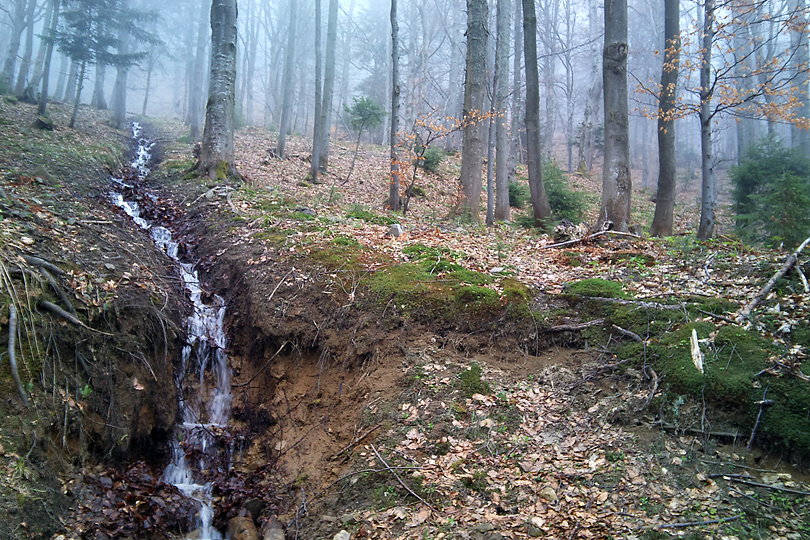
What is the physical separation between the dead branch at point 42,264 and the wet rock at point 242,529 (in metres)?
3.52

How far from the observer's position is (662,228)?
11.6 m

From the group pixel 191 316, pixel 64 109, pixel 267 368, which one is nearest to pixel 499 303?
pixel 267 368

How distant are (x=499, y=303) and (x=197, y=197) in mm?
8722

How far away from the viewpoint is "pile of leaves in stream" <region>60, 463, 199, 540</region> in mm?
4246

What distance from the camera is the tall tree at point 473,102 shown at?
12320 mm

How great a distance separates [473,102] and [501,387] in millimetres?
8928

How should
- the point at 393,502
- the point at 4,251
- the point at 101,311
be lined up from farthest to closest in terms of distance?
the point at 101,311 → the point at 4,251 → the point at 393,502

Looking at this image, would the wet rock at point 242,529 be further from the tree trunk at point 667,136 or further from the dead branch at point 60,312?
the tree trunk at point 667,136

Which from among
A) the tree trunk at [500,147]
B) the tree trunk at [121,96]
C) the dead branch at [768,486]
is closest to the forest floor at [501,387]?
the dead branch at [768,486]

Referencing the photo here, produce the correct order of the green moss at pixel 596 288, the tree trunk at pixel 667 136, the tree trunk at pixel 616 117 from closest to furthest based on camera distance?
the green moss at pixel 596 288, the tree trunk at pixel 616 117, the tree trunk at pixel 667 136

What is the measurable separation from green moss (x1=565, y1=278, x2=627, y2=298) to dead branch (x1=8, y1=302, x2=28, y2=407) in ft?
20.4

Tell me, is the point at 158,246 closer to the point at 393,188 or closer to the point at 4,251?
the point at 4,251

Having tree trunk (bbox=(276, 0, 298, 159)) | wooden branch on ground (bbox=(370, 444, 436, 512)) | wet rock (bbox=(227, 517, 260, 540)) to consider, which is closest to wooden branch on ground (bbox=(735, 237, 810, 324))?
wooden branch on ground (bbox=(370, 444, 436, 512))

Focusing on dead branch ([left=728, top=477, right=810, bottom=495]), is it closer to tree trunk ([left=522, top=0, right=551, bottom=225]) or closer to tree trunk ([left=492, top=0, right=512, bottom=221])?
tree trunk ([left=522, top=0, right=551, bottom=225])
